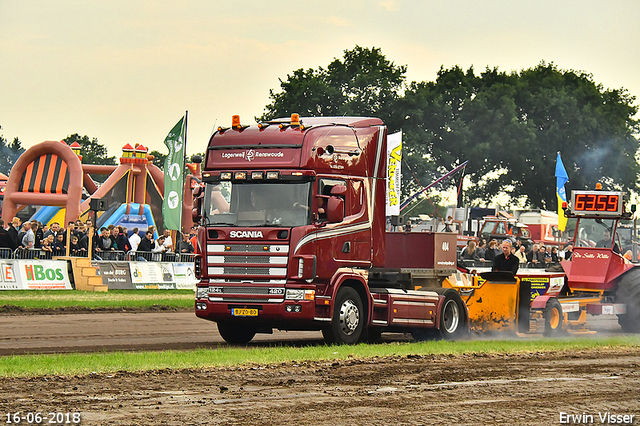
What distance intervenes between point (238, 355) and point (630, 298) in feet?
38.3

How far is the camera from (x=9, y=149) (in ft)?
415

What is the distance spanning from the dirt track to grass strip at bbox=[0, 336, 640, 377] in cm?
55

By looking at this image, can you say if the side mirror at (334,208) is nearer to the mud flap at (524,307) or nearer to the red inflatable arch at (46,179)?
the mud flap at (524,307)

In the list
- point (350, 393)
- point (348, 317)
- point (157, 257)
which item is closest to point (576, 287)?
point (348, 317)

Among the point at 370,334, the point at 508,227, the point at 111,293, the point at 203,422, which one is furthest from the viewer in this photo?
the point at 508,227

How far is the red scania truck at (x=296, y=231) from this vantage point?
15.6 metres

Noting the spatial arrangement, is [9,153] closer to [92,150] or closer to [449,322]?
[92,150]

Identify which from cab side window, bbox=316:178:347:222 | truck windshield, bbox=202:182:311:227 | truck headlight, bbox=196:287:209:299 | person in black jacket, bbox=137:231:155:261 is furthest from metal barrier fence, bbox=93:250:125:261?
cab side window, bbox=316:178:347:222

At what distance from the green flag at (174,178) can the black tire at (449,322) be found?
14.5 meters

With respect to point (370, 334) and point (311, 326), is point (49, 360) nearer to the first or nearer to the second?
point (311, 326)

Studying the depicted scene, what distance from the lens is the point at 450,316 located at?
18531 mm

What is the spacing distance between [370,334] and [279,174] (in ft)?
15.2

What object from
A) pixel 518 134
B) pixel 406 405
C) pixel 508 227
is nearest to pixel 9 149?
pixel 518 134

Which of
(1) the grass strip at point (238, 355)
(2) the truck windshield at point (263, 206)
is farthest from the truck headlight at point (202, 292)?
(1) the grass strip at point (238, 355)
